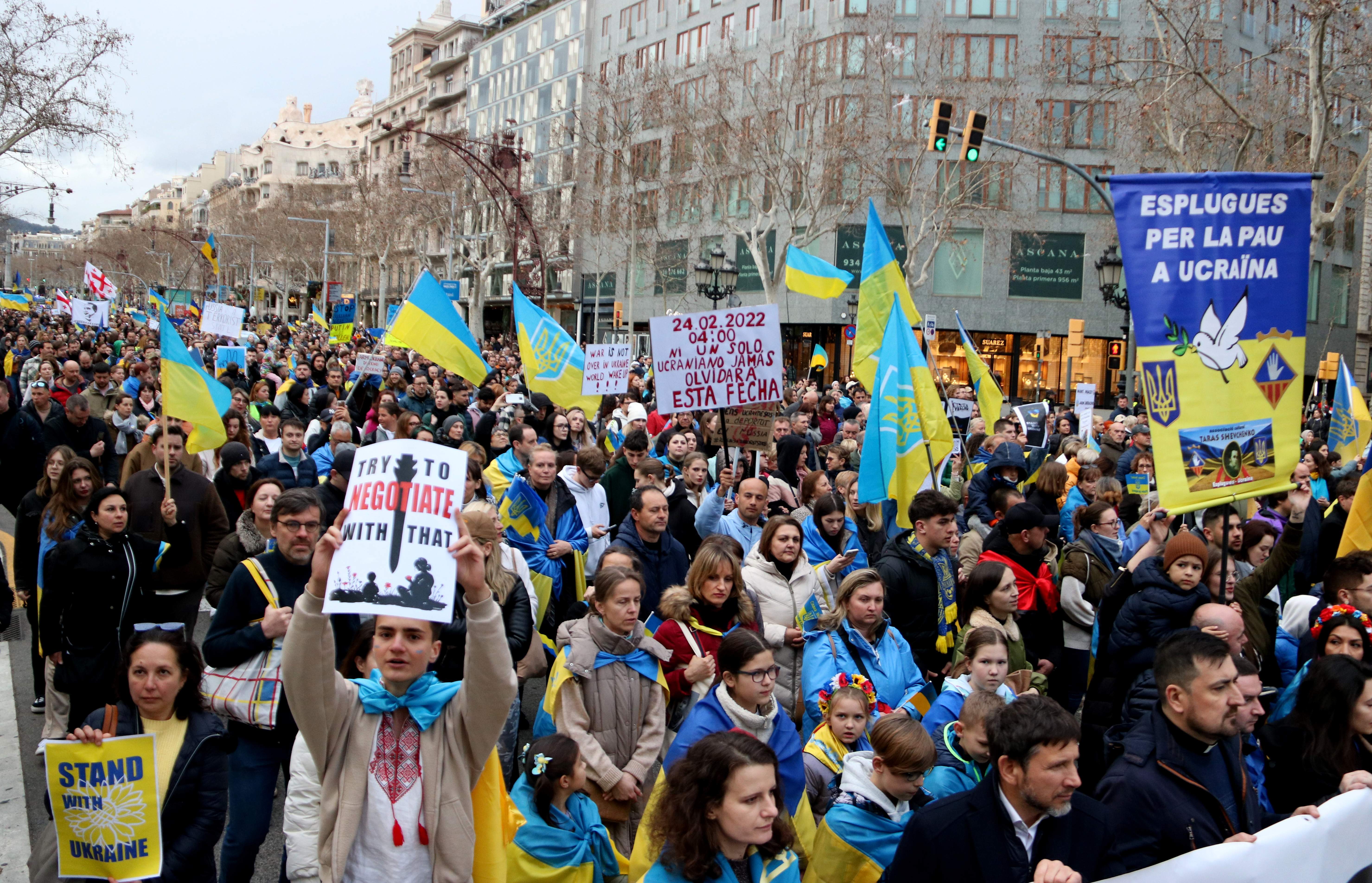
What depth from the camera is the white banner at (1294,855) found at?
305 centimetres

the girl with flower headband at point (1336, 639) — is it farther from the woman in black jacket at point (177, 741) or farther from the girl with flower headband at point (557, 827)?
the woman in black jacket at point (177, 741)

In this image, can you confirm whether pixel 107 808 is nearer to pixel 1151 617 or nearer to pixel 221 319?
pixel 1151 617

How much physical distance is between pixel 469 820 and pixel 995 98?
119ft

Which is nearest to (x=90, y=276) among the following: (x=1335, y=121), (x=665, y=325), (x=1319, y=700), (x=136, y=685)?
(x=665, y=325)

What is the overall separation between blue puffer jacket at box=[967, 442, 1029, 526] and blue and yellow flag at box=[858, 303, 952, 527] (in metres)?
0.71

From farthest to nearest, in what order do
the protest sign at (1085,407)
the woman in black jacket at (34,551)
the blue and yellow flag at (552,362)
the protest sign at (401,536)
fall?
the protest sign at (1085,407), the blue and yellow flag at (552,362), the woman in black jacket at (34,551), the protest sign at (401,536)

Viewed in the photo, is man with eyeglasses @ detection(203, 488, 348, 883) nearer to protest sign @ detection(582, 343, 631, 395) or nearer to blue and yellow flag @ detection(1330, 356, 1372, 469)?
protest sign @ detection(582, 343, 631, 395)

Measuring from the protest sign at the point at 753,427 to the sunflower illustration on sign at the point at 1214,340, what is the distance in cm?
493

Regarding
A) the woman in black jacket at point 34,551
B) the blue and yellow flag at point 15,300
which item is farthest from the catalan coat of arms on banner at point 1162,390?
the blue and yellow flag at point 15,300

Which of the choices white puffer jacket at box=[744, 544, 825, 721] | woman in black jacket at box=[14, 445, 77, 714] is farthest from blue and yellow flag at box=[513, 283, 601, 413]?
white puffer jacket at box=[744, 544, 825, 721]

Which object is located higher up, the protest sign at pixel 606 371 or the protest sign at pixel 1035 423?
the protest sign at pixel 606 371

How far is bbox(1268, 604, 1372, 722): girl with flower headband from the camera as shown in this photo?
433cm

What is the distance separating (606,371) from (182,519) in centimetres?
595

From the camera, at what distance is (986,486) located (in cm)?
830
